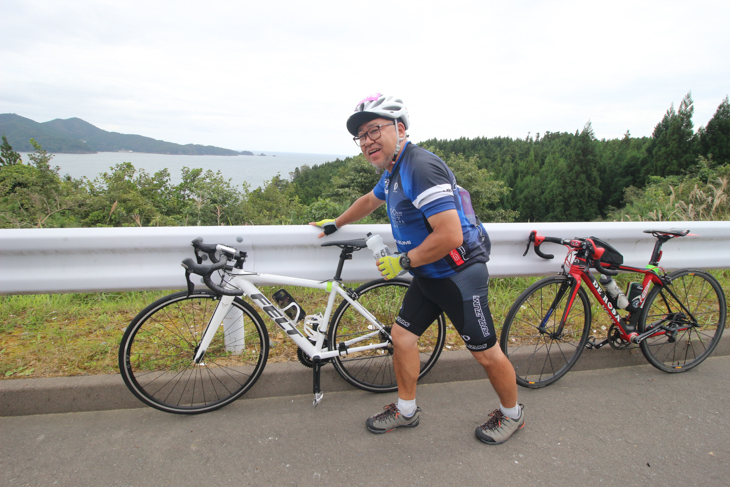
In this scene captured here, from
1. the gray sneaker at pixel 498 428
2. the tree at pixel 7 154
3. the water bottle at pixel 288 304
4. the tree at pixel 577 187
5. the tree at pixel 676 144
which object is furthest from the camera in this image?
the tree at pixel 577 187

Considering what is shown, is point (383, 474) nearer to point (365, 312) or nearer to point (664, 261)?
point (365, 312)

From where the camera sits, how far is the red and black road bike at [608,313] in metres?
2.93

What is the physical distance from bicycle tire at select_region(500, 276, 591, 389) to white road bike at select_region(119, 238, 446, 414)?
69 centimetres

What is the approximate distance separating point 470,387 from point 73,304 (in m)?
3.61

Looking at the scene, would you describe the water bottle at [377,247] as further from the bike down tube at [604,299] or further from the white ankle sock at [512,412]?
the bike down tube at [604,299]

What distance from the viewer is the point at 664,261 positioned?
3613 millimetres

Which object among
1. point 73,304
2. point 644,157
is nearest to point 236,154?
point 644,157

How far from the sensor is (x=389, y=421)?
249 centimetres

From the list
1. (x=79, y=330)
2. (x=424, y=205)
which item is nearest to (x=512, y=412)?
(x=424, y=205)

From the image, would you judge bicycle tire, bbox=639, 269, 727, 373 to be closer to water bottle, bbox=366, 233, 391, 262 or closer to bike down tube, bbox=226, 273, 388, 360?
water bottle, bbox=366, 233, 391, 262

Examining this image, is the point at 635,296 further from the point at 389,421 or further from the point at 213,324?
the point at 213,324

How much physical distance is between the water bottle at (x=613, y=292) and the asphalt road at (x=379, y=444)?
2.13 feet

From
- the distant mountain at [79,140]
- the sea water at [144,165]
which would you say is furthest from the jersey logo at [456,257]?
the distant mountain at [79,140]

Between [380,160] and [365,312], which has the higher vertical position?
[380,160]
